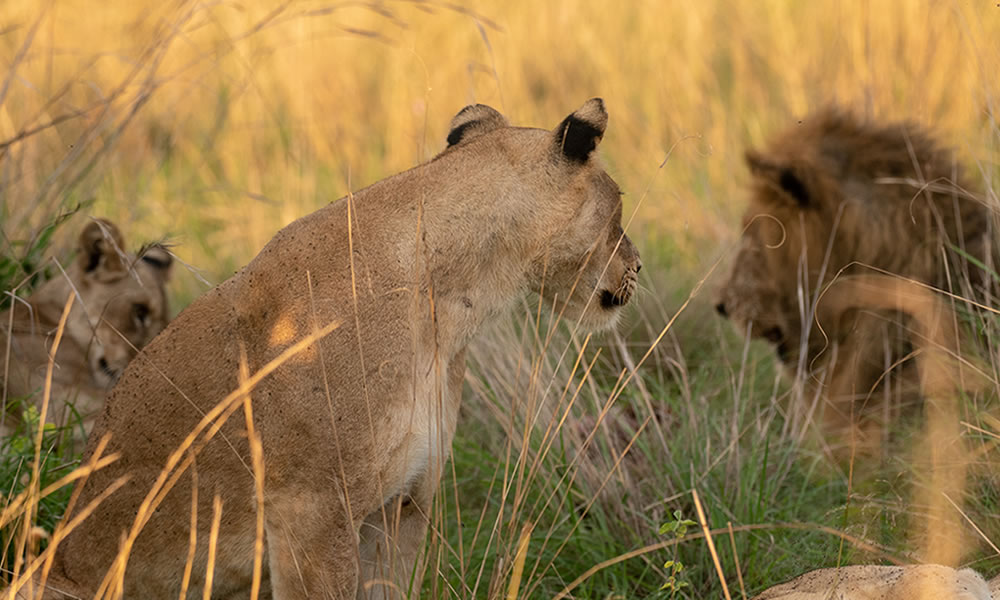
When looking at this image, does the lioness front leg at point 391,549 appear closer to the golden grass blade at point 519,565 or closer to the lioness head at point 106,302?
the golden grass blade at point 519,565

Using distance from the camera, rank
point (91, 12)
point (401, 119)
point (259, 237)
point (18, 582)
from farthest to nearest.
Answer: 1. point (91, 12)
2. point (401, 119)
3. point (259, 237)
4. point (18, 582)

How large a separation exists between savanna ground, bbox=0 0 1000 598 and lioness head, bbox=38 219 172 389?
0.17 meters

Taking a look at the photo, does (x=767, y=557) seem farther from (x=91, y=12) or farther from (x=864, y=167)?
(x=91, y=12)

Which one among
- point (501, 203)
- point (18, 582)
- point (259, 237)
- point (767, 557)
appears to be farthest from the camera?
point (259, 237)

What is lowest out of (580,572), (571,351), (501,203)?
(580,572)

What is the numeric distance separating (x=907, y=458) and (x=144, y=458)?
277 centimetres

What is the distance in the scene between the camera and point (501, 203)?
11.6 ft

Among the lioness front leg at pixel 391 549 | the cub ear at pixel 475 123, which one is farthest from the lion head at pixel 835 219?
the lioness front leg at pixel 391 549

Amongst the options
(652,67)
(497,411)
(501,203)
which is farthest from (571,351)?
(652,67)

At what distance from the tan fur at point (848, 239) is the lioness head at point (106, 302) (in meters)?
2.74

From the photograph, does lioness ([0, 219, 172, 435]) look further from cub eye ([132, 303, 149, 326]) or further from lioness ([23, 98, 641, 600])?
lioness ([23, 98, 641, 600])

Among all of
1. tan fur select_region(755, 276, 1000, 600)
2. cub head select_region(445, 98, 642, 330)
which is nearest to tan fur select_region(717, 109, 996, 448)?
tan fur select_region(755, 276, 1000, 600)

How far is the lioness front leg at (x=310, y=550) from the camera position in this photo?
324cm

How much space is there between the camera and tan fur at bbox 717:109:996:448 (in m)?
5.63
